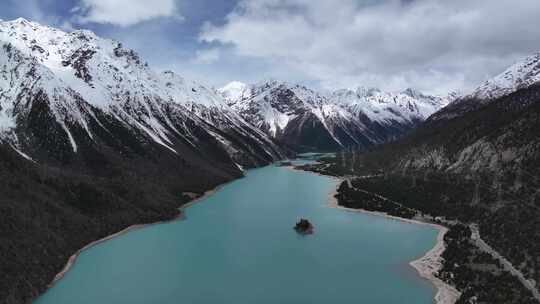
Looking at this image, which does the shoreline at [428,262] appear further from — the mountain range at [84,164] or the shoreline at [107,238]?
the mountain range at [84,164]

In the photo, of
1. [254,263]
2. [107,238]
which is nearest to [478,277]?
[254,263]

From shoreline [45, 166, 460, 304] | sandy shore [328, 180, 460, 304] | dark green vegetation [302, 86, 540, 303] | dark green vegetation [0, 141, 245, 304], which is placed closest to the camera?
sandy shore [328, 180, 460, 304]

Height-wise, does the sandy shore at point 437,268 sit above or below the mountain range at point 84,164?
below

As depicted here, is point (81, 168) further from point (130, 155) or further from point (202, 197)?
point (202, 197)

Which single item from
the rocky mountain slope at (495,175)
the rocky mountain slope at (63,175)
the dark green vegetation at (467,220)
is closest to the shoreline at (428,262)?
the rocky mountain slope at (63,175)

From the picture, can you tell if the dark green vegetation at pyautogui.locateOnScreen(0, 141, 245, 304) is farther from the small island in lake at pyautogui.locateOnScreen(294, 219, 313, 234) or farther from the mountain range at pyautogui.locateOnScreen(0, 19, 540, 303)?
the small island in lake at pyautogui.locateOnScreen(294, 219, 313, 234)

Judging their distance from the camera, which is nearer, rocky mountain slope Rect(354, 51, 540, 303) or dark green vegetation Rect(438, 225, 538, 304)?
dark green vegetation Rect(438, 225, 538, 304)

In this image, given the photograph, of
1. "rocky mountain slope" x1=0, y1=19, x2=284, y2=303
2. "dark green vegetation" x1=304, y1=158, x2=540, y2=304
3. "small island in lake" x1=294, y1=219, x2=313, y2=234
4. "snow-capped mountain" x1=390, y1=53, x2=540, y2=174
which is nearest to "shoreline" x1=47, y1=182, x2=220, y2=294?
"rocky mountain slope" x1=0, y1=19, x2=284, y2=303
